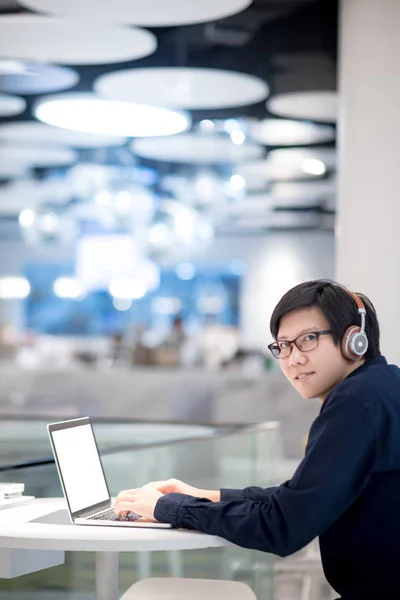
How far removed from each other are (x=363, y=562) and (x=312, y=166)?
8.96 metres

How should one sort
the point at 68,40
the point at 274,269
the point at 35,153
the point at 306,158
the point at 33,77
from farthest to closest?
the point at 274,269 < the point at 306,158 < the point at 35,153 < the point at 33,77 < the point at 68,40

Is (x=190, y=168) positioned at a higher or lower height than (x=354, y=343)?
higher

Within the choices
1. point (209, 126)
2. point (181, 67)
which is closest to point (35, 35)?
point (181, 67)

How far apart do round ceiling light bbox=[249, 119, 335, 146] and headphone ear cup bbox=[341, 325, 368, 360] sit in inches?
252

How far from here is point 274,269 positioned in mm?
18031

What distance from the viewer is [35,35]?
5.55 m

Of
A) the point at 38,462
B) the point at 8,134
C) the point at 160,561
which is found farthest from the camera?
the point at 8,134

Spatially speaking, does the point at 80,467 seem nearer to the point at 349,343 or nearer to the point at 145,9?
the point at 349,343

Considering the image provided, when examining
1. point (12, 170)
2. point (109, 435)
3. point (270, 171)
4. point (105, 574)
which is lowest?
point (105, 574)

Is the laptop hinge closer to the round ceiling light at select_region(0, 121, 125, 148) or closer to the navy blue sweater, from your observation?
the navy blue sweater

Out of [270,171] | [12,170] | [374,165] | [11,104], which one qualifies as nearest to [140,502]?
[374,165]

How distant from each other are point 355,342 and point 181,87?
182 inches

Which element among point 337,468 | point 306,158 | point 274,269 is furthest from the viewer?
point 274,269

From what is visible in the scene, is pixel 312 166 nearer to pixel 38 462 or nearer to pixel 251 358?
pixel 251 358
